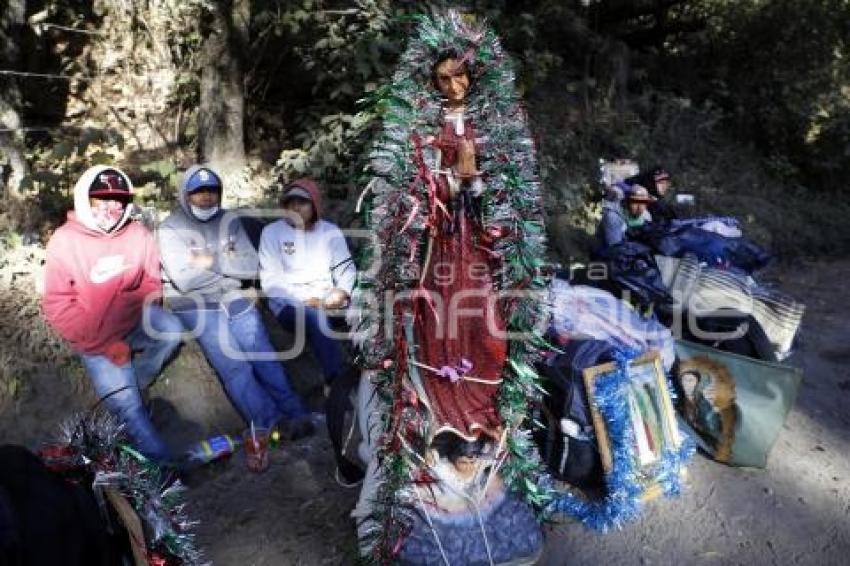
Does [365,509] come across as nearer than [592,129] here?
Yes

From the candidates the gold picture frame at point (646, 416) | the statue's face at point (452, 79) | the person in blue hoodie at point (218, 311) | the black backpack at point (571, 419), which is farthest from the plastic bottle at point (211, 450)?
the statue's face at point (452, 79)

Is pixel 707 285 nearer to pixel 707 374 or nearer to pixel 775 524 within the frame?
pixel 707 374

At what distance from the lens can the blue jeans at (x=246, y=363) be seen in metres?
4.00

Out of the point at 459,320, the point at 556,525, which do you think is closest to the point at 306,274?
the point at 459,320

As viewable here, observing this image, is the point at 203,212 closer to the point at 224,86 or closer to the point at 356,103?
the point at 356,103

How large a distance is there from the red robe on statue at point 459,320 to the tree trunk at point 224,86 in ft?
13.5

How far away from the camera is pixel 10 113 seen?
196 inches

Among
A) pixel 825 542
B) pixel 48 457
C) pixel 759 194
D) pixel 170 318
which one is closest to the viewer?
pixel 48 457

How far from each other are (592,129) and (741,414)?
20.3ft

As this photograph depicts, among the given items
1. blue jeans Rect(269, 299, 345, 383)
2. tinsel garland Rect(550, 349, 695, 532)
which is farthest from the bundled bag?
blue jeans Rect(269, 299, 345, 383)

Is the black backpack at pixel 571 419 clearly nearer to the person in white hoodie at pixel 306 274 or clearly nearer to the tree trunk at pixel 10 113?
the person in white hoodie at pixel 306 274

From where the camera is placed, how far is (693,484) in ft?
11.8

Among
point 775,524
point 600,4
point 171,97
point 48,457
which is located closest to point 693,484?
point 775,524

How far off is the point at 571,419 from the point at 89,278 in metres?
2.70
